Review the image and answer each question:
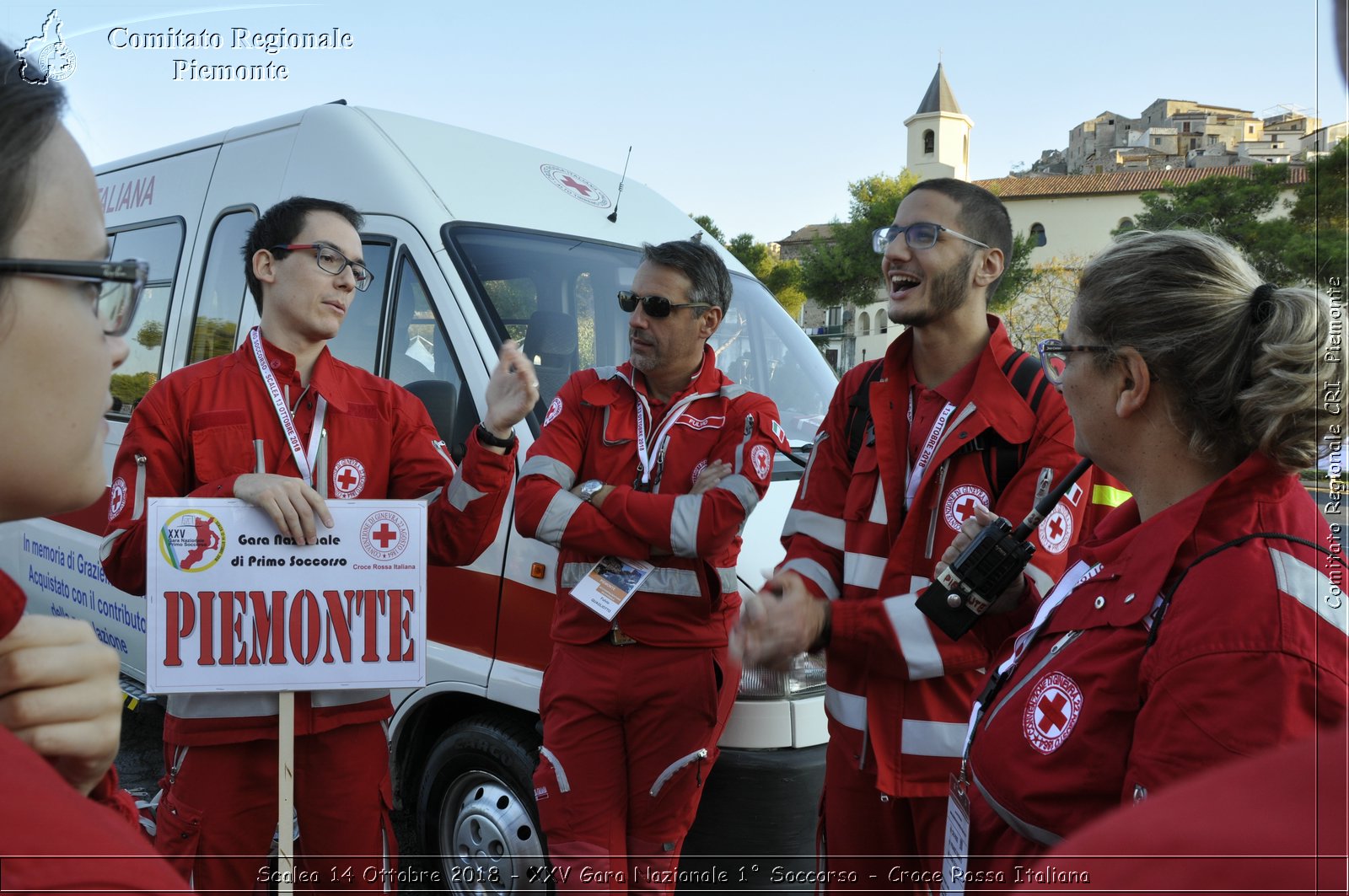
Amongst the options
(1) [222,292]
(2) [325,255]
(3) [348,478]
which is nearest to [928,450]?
(3) [348,478]

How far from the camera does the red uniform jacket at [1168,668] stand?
1438mm

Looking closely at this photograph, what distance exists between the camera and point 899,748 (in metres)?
2.57

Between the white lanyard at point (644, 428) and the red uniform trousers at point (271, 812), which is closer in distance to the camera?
the red uniform trousers at point (271, 812)

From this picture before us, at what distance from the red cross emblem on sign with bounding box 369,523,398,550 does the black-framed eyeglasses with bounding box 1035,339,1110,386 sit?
1.82 m

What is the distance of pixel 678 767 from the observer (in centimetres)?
315

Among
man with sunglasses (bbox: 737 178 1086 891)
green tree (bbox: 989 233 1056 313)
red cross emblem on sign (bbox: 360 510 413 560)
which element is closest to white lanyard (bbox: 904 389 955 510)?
man with sunglasses (bbox: 737 178 1086 891)

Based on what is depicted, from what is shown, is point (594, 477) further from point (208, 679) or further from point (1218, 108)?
point (1218, 108)

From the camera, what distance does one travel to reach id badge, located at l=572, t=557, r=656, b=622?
10.2 feet

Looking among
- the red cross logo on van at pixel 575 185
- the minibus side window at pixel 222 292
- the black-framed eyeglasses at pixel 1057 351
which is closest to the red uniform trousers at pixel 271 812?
the black-framed eyeglasses at pixel 1057 351

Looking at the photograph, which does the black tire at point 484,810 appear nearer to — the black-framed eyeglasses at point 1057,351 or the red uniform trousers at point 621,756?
the red uniform trousers at point 621,756

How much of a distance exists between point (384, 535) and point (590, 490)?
27.9 inches

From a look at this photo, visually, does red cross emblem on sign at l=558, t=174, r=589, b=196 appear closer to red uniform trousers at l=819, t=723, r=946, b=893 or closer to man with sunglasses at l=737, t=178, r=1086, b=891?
man with sunglasses at l=737, t=178, r=1086, b=891

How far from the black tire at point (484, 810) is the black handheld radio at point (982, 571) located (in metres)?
1.74

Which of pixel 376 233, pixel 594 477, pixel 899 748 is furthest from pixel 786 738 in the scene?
pixel 376 233
